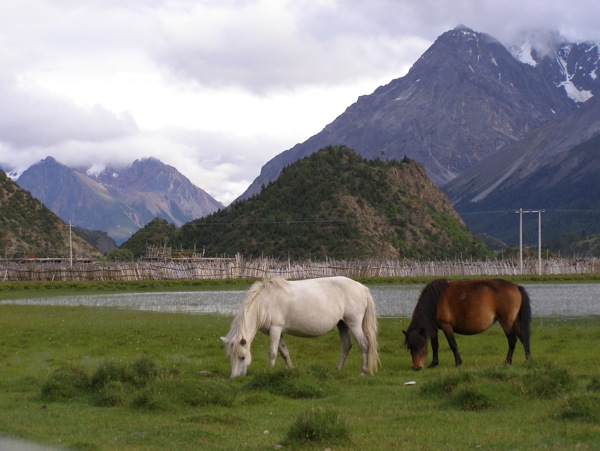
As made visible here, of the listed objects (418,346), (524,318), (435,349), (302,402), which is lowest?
(302,402)

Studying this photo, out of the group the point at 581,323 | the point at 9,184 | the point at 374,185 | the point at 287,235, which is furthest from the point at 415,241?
the point at 581,323

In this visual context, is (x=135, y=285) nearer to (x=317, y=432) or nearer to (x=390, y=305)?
(x=390, y=305)

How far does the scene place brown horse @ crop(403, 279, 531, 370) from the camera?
50.2 feet

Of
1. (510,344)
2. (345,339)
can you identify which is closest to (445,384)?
(510,344)

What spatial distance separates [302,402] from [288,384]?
0.66 meters

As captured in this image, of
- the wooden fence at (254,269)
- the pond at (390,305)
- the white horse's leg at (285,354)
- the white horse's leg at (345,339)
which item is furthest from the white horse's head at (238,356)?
the wooden fence at (254,269)

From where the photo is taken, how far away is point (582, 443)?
27.2 feet

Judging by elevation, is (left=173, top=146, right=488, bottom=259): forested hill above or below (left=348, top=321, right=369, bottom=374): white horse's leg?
above

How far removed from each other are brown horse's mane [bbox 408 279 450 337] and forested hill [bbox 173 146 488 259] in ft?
222

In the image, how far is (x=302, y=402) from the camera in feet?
37.9

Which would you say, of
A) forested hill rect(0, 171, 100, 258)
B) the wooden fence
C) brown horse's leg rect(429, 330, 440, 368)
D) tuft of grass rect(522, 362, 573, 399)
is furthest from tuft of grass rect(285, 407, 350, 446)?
forested hill rect(0, 171, 100, 258)

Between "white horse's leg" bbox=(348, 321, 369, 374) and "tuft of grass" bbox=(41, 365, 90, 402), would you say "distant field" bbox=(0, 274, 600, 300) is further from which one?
"tuft of grass" bbox=(41, 365, 90, 402)

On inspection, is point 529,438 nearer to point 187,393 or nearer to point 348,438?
point 348,438

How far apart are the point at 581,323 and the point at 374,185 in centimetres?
7601
